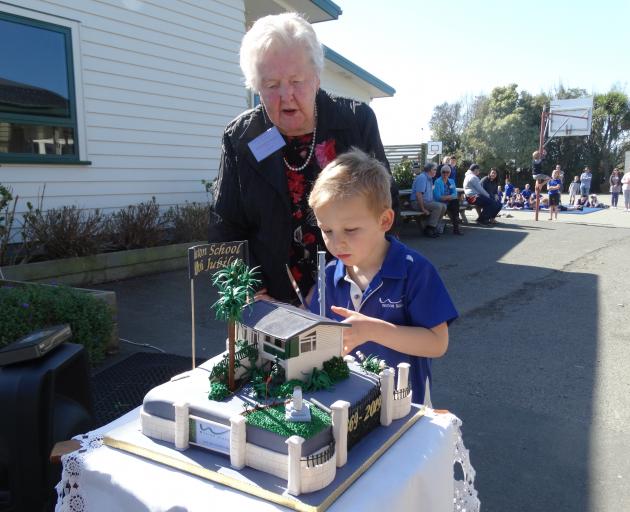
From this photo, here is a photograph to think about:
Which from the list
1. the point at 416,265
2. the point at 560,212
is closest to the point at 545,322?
the point at 416,265

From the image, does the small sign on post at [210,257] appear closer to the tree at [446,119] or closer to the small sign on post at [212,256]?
the small sign on post at [212,256]

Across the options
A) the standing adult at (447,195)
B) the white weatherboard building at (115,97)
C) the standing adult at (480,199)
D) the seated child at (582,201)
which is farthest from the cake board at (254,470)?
the seated child at (582,201)

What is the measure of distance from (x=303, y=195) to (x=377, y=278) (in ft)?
2.14

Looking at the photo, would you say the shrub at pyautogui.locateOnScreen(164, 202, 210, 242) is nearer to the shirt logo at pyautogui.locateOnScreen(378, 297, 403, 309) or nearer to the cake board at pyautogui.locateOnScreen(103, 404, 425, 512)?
the shirt logo at pyautogui.locateOnScreen(378, 297, 403, 309)

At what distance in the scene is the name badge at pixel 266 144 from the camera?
2135 millimetres

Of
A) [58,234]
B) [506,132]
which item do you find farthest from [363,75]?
[506,132]

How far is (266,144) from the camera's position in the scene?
7.04 ft

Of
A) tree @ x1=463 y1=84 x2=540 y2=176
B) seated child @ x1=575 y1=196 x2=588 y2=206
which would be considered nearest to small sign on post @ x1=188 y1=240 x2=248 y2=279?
seated child @ x1=575 y1=196 x2=588 y2=206

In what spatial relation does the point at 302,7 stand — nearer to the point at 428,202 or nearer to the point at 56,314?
the point at 428,202

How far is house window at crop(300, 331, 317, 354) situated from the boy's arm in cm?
28

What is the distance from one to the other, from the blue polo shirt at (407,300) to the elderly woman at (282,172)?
1.37 feet

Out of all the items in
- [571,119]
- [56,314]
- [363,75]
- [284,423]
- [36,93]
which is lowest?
[56,314]

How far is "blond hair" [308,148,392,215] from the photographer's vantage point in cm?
161

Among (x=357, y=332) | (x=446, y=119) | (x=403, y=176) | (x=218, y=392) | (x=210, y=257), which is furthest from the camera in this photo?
(x=446, y=119)
